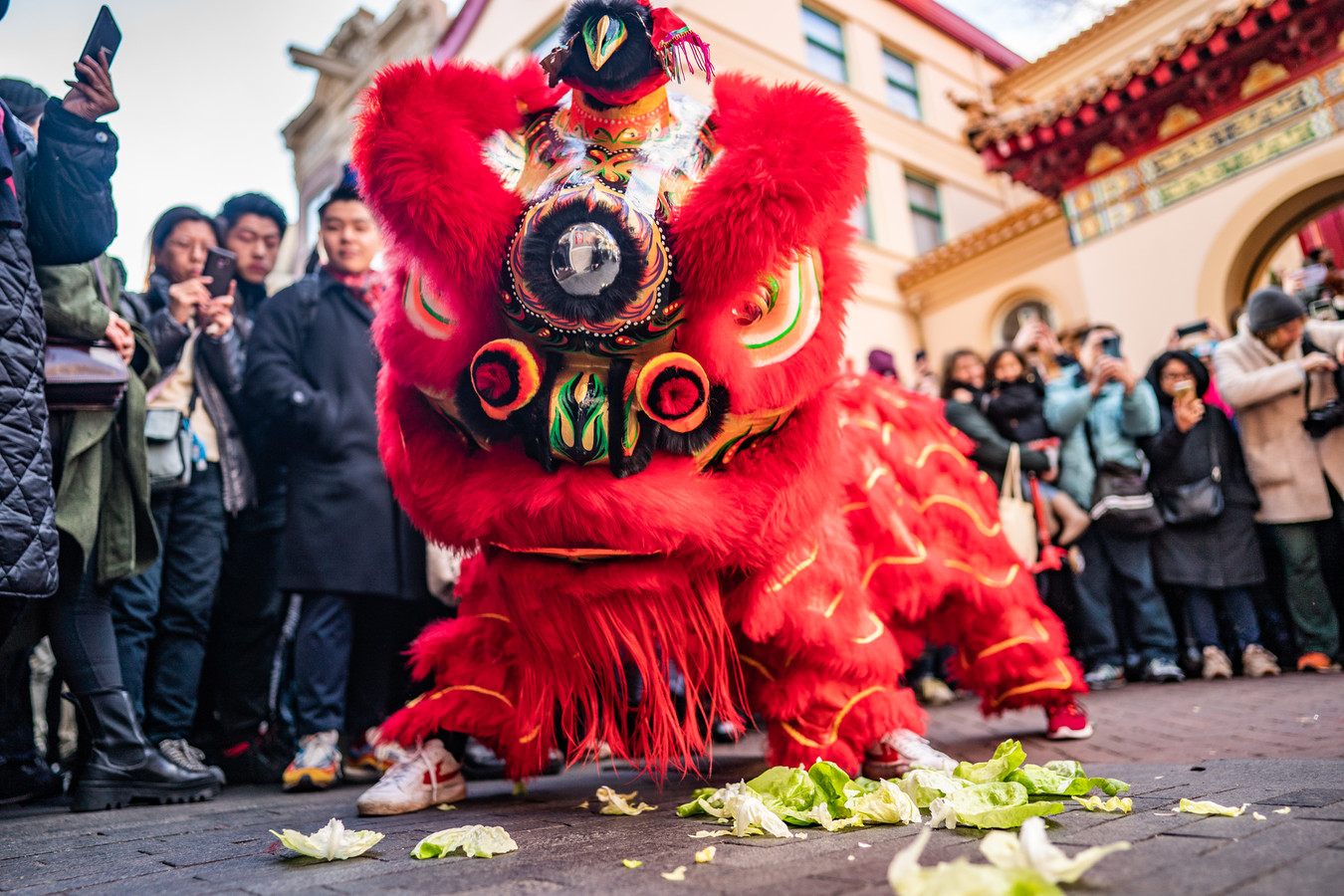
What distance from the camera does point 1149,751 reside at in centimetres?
235

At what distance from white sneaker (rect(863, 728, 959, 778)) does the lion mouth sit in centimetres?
80

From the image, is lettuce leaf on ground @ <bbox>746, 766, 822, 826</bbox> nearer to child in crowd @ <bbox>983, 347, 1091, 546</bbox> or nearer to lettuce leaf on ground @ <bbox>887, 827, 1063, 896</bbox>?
lettuce leaf on ground @ <bbox>887, 827, 1063, 896</bbox>

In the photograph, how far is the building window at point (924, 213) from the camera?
44.2ft

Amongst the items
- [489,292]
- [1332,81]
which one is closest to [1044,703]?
[489,292]

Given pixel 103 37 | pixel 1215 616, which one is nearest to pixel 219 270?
pixel 103 37

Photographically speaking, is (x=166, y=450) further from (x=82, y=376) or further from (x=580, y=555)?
(x=580, y=555)

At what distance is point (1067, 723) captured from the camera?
2.58 metres

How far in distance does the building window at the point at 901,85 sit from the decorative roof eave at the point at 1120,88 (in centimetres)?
427

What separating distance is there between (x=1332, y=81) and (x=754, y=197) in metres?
9.07

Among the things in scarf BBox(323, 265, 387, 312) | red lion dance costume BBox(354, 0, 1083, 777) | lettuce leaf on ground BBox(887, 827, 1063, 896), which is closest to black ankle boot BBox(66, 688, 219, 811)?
red lion dance costume BBox(354, 0, 1083, 777)

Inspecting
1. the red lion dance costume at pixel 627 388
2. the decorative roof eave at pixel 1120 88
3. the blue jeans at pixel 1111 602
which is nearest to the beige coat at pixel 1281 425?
the blue jeans at pixel 1111 602

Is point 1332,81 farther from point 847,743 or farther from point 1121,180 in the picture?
point 847,743

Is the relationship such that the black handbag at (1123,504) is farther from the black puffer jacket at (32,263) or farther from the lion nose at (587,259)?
the black puffer jacket at (32,263)

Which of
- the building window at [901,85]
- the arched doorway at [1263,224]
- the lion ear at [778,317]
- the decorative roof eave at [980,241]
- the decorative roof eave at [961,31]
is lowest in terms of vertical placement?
the lion ear at [778,317]
